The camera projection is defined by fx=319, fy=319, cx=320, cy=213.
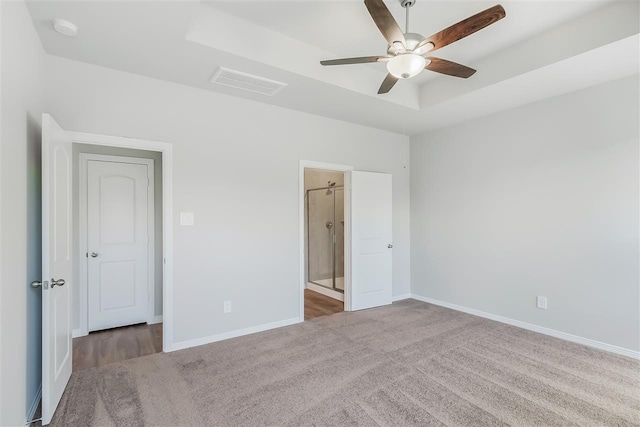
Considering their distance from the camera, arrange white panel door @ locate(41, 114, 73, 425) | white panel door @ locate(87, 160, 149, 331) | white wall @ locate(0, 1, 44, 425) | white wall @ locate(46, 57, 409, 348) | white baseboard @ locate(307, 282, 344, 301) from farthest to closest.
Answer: white baseboard @ locate(307, 282, 344, 301) < white panel door @ locate(87, 160, 149, 331) < white wall @ locate(46, 57, 409, 348) < white panel door @ locate(41, 114, 73, 425) < white wall @ locate(0, 1, 44, 425)

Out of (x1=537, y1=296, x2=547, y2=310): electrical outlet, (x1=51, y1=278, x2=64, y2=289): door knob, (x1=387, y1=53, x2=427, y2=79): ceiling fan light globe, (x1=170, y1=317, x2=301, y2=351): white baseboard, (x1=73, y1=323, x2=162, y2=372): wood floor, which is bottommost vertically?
(x1=73, y1=323, x2=162, y2=372): wood floor

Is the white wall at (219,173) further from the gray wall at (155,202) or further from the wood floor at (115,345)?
the gray wall at (155,202)

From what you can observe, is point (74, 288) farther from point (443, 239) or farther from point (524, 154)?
point (524, 154)

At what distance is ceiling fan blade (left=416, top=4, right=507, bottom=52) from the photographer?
1.87m

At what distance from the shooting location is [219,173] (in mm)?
3377

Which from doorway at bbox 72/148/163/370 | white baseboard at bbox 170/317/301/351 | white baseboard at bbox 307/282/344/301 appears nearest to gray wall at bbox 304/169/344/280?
white baseboard at bbox 307/282/344/301

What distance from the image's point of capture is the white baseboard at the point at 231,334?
10.3ft

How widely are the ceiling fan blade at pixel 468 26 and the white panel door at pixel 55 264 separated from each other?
2.58m

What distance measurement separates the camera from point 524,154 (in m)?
3.75

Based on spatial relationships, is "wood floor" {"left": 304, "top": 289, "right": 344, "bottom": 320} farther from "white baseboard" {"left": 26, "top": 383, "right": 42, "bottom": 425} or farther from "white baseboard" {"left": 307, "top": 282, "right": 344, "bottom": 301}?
"white baseboard" {"left": 26, "top": 383, "right": 42, "bottom": 425}

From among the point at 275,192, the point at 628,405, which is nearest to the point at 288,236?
the point at 275,192

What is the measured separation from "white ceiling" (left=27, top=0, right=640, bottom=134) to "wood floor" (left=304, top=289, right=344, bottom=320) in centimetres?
274

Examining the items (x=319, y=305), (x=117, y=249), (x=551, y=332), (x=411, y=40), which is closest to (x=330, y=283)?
(x=319, y=305)

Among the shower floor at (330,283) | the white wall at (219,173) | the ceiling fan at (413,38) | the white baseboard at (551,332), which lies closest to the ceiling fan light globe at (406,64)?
the ceiling fan at (413,38)
